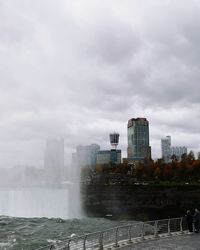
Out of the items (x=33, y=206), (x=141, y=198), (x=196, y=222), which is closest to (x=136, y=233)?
(x=196, y=222)

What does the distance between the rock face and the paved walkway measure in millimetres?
84494

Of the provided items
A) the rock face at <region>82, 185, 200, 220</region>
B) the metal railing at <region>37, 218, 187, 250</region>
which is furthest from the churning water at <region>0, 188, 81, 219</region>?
the metal railing at <region>37, 218, 187, 250</region>

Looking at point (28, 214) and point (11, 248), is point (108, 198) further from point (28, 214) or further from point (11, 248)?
point (11, 248)

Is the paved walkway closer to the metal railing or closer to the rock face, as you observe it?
the metal railing

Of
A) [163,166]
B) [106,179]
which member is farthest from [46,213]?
[163,166]

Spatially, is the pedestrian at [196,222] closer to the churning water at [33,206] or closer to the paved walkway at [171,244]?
the paved walkway at [171,244]

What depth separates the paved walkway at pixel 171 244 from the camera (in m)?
25.1

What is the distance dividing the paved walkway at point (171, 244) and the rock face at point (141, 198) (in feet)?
277

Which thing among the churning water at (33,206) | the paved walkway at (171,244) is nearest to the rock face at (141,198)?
the churning water at (33,206)

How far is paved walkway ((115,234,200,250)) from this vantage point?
2506 centimetres

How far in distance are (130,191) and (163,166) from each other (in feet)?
185

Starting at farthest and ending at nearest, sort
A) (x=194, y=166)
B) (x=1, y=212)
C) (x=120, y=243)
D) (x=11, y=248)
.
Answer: (x=194, y=166), (x=1, y=212), (x=11, y=248), (x=120, y=243)

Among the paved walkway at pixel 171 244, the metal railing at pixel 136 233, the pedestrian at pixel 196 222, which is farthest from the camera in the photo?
the pedestrian at pixel 196 222

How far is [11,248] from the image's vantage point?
1516 inches
